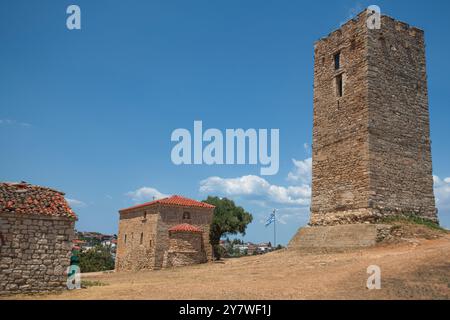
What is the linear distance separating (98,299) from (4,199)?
5005 mm

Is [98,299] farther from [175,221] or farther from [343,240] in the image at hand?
[175,221]

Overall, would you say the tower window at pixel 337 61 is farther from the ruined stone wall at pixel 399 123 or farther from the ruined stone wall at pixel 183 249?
the ruined stone wall at pixel 183 249

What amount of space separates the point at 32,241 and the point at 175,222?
16.8 metres

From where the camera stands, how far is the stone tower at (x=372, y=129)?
16.9 meters

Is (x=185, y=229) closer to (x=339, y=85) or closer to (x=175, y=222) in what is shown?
(x=175, y=222)

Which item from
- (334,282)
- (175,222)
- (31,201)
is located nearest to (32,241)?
(31,201)

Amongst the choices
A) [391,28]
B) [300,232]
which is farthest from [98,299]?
[391,28]

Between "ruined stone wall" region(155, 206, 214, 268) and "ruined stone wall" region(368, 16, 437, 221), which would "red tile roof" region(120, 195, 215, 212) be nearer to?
"ruined stone wall" region(155, 206, 214, 268)

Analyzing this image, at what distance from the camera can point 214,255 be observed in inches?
1224

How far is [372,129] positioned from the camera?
668 inches

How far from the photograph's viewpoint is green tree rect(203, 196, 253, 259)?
31391 millimetres

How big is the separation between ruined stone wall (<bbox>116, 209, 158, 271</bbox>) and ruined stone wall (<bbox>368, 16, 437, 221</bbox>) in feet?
54.3
